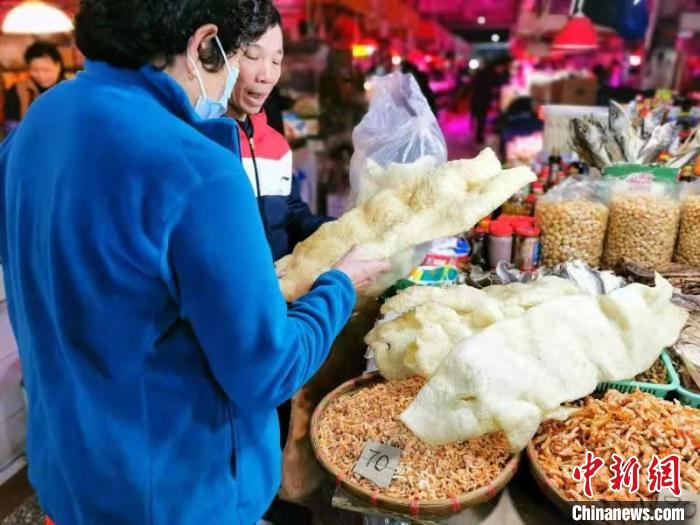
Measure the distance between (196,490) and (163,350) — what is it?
281 mm

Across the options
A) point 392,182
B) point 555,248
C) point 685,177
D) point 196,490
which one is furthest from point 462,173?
point 685,177

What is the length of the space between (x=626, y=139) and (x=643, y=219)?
0.43 meters

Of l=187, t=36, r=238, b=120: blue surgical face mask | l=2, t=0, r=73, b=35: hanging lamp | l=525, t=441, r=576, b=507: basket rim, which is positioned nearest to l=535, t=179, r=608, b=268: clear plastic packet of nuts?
l=525, t=441, r=576, b=507: basket rim

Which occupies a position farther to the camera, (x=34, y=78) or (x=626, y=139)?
(x=34, y=78)

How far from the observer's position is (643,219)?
5.92 ft

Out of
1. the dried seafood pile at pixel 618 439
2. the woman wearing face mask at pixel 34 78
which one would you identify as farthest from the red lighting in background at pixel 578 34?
the dried seafood pile at pixel 618 439

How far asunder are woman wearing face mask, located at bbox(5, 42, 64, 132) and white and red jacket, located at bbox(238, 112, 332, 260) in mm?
3039

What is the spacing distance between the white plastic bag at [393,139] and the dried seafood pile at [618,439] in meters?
0.84

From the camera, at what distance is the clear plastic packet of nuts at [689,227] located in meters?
1.84

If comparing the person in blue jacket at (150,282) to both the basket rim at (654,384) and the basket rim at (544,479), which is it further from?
the basket rim at (654,384)

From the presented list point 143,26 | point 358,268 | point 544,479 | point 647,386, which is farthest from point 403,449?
point 143,26

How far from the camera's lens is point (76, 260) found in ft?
2.62

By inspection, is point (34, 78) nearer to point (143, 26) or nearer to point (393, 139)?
point (393, 139)

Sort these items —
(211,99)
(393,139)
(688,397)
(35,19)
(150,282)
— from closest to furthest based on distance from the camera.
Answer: (150,282) → (211,99) → (688,397) → (393,139) → (35,19)
